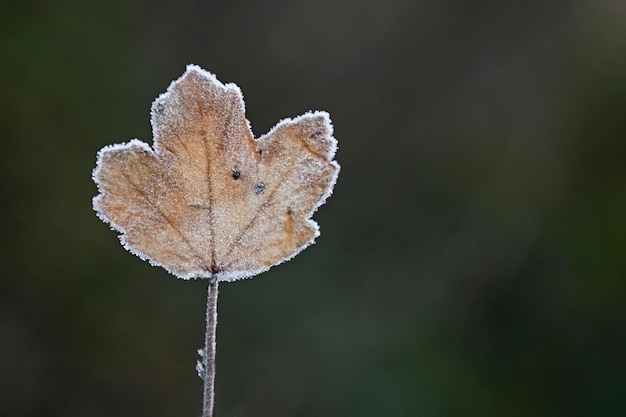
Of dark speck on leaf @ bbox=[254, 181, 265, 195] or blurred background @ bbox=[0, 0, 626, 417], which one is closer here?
dark speck on leaf @ bbox=[254, 181, 265, 195]

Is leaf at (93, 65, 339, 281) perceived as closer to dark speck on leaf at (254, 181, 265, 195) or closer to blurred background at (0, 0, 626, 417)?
dark speck on leaf at (254, 181, 265, 195)

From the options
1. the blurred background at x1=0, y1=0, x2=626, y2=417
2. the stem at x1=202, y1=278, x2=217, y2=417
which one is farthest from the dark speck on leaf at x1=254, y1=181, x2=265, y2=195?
the blurred background at x1=0, y1=0, x2=626, y2=417

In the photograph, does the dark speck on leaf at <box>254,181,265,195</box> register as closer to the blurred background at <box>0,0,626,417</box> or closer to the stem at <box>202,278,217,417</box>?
the stem at <box>202,278,217,417</box>

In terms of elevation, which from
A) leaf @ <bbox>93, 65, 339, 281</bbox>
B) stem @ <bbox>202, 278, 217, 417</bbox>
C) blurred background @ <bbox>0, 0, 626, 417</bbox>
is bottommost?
stem @ <bbox>202, 278, 217, 417</bbox>

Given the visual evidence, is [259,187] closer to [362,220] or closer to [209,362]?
[209,362]

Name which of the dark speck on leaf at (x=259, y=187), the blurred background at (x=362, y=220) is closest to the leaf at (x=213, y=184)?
the dark speck on leaf at (x=259, y=187)

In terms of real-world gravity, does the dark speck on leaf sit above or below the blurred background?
below

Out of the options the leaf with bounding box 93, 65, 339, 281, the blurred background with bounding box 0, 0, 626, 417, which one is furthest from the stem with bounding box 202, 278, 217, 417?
the blurred background with bounding box 0, 0, 626, 417

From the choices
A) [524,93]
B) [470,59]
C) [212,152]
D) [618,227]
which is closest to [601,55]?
[524,93]

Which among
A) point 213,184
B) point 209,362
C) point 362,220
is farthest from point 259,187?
point 362,220

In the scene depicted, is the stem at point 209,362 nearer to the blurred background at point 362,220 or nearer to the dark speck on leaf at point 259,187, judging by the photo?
the dark speck on leaf at point 259,187
